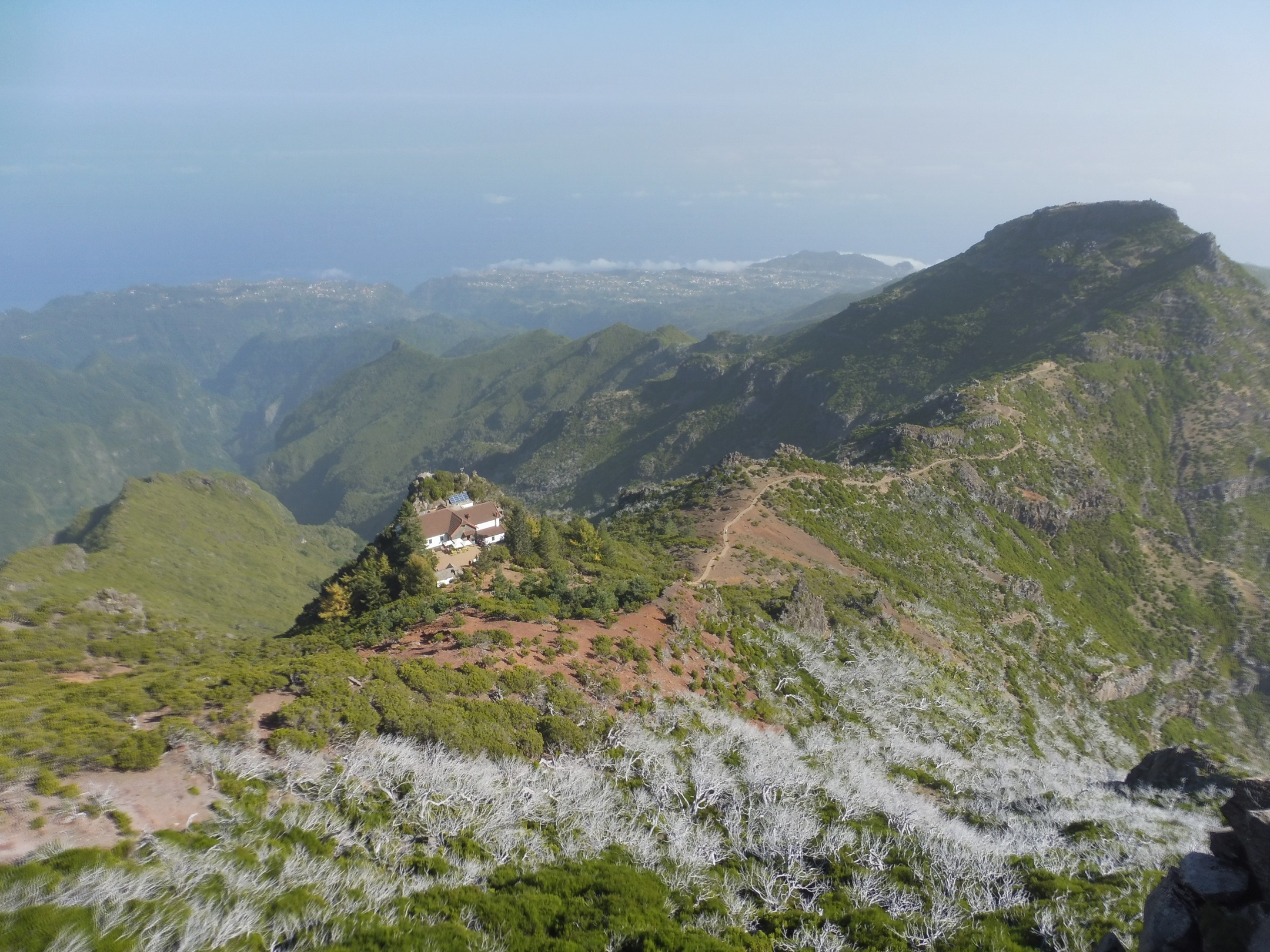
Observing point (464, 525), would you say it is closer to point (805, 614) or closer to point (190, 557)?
point (805, 614)

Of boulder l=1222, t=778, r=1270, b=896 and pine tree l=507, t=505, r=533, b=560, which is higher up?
boulder l=1222, t=778, r=1270, b=896

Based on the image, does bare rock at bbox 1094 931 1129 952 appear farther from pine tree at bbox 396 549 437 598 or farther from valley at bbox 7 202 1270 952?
pine tree at bbox 396 549 437 598

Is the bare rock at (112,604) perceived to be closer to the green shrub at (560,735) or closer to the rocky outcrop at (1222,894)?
the green shrub at (560,735)

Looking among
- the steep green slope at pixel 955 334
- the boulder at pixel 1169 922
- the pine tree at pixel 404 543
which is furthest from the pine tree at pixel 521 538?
the steep green slope at pixel 955 334

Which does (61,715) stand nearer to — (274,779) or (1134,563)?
(274,779)

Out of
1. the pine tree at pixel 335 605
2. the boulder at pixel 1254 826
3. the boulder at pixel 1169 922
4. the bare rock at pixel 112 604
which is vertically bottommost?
the bare rock at pixel 112 604

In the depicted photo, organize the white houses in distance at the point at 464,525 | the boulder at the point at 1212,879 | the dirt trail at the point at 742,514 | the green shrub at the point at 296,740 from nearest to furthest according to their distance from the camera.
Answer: the boulder at the point at 1212,879, the green shrub at the point at 296,740, the dirt trail at the point at 742,514, the white houses in distance at the point at 464,525

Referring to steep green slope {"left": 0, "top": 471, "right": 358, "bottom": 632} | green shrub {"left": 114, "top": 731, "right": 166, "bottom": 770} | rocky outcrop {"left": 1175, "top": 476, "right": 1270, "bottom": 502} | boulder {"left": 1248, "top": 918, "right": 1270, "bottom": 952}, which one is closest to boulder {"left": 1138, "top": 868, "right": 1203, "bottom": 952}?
boulder {"left": 1248, "top": 918, "right": 1270, "bottom": 952}

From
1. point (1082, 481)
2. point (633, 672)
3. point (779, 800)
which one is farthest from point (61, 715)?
point (1082, 481)
